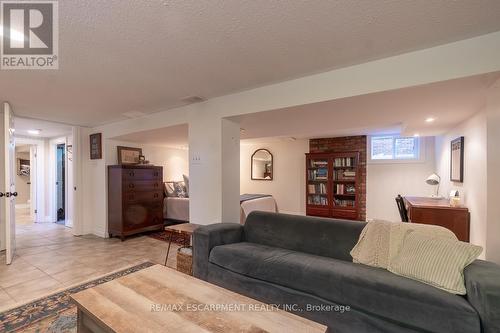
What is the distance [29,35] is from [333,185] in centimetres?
538

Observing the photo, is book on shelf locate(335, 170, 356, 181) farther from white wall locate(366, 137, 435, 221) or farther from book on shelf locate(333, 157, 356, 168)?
white wall locate(366, 137, 435, 221)

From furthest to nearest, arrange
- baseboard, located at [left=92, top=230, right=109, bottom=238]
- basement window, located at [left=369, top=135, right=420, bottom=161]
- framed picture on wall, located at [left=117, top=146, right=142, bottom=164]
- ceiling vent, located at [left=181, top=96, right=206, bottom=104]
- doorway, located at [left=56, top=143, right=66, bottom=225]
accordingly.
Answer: doorway, located at [left=56, top=143, right=66, bottom=225] → basement window, located at [left=369, top=135, right=420, bottom=161] → framed picture on wall, located at [left=117, top=146, right=142, bottom=164] → baseboard, located at [left=92, top=230, right=109, bottom=238] → ceiling vent, located at [left=181, top=96, right=206, bottom=104]

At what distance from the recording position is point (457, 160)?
318cm

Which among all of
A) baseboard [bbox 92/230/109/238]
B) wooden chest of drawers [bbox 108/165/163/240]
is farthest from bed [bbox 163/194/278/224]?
baseboard [bbox 92/230/109/238]

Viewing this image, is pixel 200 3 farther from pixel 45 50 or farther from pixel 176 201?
pixel 176 201

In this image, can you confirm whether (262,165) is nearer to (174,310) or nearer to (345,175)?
(345,175)

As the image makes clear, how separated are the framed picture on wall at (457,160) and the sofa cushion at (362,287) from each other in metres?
2.22

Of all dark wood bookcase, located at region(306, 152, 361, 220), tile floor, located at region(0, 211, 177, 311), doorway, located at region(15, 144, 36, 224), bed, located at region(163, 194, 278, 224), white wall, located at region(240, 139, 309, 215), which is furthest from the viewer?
doorway, located at region(15, 144, 36, 224)

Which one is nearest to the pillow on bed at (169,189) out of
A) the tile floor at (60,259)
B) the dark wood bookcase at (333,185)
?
the tile floor at (60,259)

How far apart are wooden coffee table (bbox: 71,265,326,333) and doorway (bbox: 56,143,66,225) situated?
570 centimetres

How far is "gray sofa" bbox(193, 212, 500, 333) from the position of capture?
4.42 ft

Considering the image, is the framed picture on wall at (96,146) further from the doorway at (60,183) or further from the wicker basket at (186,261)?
the wicker basket at (186,261)

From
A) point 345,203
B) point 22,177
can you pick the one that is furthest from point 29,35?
point 22,177

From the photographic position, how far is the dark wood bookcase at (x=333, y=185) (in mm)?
5406
